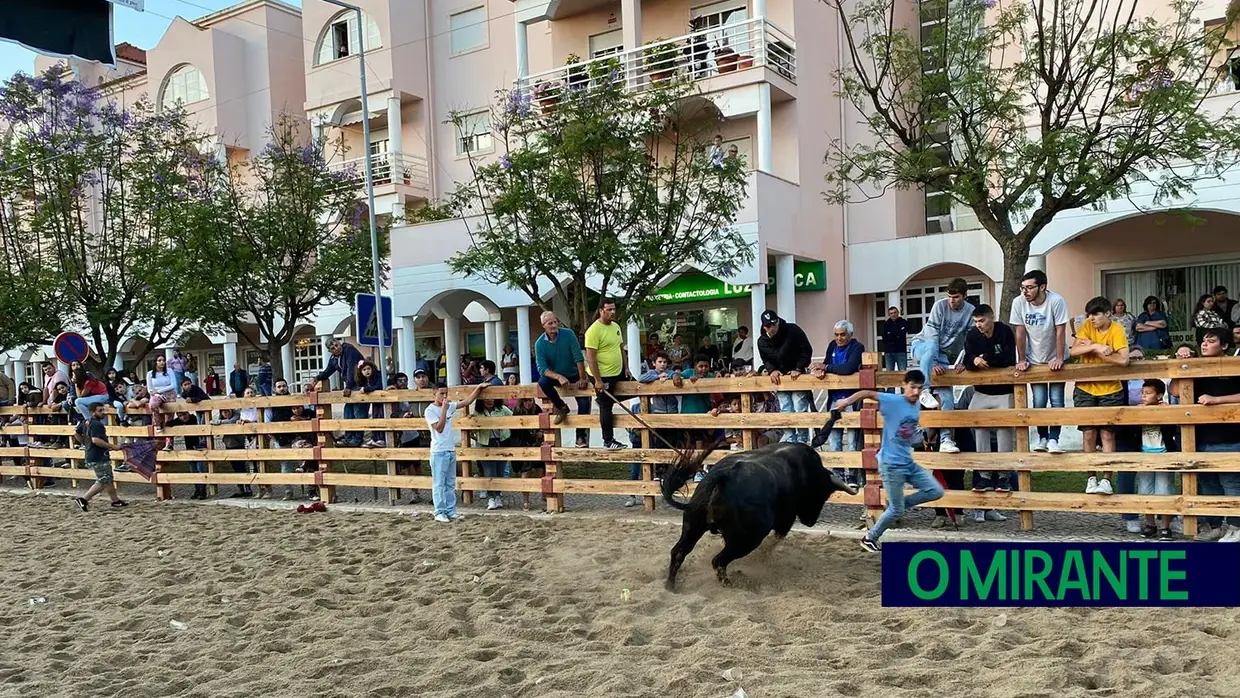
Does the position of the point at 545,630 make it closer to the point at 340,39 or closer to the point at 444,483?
the point at 444,483

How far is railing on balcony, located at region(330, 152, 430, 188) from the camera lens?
2386 cm

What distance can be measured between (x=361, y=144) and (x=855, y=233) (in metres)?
15.5

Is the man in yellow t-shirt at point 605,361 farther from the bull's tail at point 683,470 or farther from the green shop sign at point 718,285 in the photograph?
the green shop sign at point 718,285

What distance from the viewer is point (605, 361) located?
28.6ft

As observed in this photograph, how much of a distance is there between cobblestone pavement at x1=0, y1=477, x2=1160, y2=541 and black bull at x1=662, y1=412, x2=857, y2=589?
1.22 meters

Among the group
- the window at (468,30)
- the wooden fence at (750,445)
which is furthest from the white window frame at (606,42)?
the wooden fence at (750,445)

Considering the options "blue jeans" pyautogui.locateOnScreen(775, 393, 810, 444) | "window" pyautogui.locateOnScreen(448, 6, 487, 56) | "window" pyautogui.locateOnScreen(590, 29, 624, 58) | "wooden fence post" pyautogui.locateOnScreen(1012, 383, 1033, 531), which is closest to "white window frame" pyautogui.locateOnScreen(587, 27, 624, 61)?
"window" pyautogui.locateOnScreen(590, 29, 624, 58)

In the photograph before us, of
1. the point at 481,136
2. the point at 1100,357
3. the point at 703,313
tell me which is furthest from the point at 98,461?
the point at 481,136

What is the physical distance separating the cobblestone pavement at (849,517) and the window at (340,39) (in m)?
16.7

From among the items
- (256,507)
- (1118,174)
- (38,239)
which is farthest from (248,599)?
(38,239)

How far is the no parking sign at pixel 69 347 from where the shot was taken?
13969mm

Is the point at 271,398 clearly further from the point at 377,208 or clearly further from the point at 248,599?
the point at 377,208

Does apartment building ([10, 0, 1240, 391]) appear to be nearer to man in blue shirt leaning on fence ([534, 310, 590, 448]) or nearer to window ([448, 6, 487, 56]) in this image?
window ([448, 6, 487, 56])

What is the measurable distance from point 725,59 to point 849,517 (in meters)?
12.4
